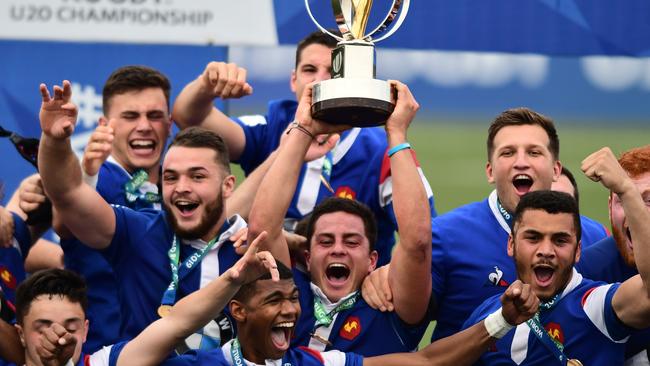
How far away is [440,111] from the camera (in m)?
8.97

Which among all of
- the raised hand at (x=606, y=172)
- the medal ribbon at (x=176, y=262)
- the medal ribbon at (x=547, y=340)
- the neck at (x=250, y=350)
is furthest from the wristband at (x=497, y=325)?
the medal ribbon at (x=176, y=262)

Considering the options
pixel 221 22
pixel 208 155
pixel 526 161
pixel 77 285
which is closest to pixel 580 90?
pixel 221 22

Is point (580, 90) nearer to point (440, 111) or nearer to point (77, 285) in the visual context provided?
point (440, 111)

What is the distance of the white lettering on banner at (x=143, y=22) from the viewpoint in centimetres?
799

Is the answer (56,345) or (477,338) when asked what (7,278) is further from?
(477,338)

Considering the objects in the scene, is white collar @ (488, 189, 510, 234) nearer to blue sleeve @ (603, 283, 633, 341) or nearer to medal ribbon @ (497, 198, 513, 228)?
medal ribbon @ (497, 198, 513, 228)

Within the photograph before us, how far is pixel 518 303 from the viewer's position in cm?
528

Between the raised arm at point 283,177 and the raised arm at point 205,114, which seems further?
the raised arm at point 205,114

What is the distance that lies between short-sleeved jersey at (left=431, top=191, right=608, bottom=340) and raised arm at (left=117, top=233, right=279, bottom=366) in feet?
Answer: 3.03

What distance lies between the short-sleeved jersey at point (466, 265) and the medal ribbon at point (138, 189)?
4.04ft

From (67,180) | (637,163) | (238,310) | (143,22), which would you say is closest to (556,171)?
(637,163)

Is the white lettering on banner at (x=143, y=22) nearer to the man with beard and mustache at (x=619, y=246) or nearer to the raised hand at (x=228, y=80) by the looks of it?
the raised hand at (x=228, y=80)

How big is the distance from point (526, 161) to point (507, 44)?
91.4 inches

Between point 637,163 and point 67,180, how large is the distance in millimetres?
2199
